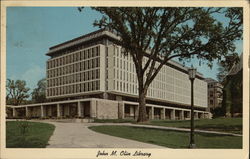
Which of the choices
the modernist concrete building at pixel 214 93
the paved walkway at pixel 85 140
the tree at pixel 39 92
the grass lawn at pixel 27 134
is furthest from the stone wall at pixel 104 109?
the modernist concrete building at pixel 214 93

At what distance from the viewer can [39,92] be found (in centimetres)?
1319

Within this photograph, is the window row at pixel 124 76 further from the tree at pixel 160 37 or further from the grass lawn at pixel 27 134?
the grass lawn at pixel 27 134

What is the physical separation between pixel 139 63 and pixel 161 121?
2.62 m

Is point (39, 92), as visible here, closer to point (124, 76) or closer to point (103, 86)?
point (103, 86)

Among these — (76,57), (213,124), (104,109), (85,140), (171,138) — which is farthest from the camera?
(76,57)

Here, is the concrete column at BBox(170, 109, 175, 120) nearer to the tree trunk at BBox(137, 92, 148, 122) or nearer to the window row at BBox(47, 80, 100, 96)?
the tree trunk at BBox(137, 92, 148, 122)

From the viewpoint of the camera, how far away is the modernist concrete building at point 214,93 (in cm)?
1288

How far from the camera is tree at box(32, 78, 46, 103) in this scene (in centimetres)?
1294

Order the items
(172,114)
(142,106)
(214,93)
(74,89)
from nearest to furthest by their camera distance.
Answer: (214,93) → (142,106) → (172,114) → (74,89)

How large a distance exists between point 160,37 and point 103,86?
3.23 m

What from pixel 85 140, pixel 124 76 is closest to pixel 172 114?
pixel 124 76

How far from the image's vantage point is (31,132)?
12.3 meters

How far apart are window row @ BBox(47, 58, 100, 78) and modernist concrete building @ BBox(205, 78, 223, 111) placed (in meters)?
4.77

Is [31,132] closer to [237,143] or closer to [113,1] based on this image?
[113,1]
